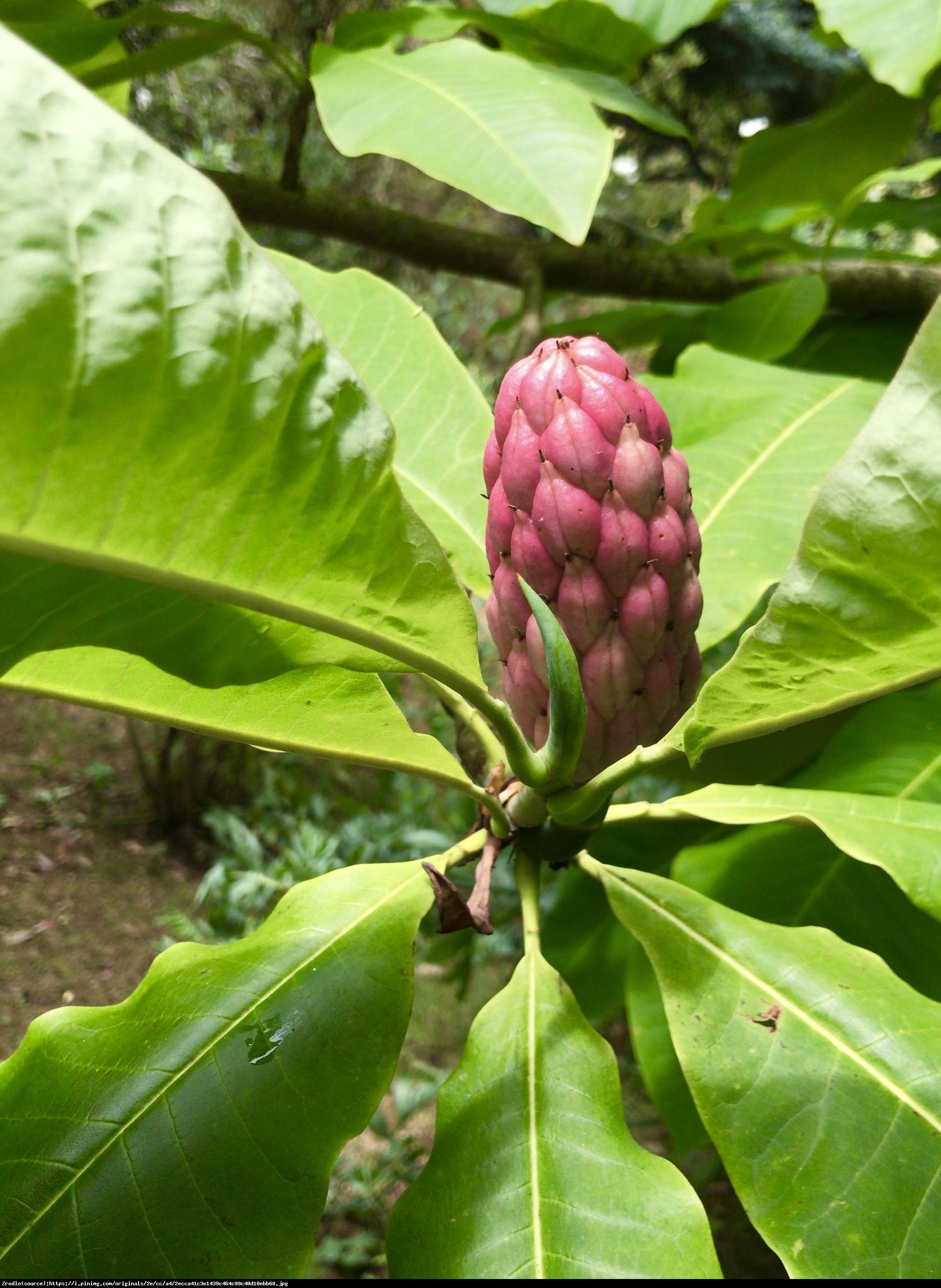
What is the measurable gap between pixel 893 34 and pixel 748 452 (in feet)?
1.33

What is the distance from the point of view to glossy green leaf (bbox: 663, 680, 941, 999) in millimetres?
787

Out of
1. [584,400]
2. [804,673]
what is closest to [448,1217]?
[804,673]

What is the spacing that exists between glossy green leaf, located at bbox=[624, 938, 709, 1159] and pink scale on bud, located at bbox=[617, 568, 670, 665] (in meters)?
0.39

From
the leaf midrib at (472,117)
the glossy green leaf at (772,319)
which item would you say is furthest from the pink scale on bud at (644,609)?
the glossy green leaf at (772,319)

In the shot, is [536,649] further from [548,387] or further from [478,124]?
[478,124]

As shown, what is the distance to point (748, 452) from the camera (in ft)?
2.89

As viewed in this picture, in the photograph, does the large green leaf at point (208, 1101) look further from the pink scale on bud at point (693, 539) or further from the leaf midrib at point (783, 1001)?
the pink scale on bud at point (693, 539)

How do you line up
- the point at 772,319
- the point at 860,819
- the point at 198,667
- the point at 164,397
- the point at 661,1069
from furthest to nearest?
the point at 772,319, the point at 661,1069, the point at 860,819, the point at 198,667, the point at 164,397

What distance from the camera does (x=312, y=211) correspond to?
1.23 meters

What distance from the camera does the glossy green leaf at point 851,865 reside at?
79 cm

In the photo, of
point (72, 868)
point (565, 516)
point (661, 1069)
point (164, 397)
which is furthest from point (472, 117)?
point (72, 868)

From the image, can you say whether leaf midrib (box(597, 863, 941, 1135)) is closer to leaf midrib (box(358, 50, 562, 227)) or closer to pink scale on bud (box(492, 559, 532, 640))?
pink scale on bud (box(492, 559, 532, 640))

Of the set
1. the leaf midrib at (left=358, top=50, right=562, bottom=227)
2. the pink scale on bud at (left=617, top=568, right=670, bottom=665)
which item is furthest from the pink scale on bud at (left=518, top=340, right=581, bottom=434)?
the leaf midrib at (left=358, top=50, right=562, bottom=227)

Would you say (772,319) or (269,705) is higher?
(772,319)
